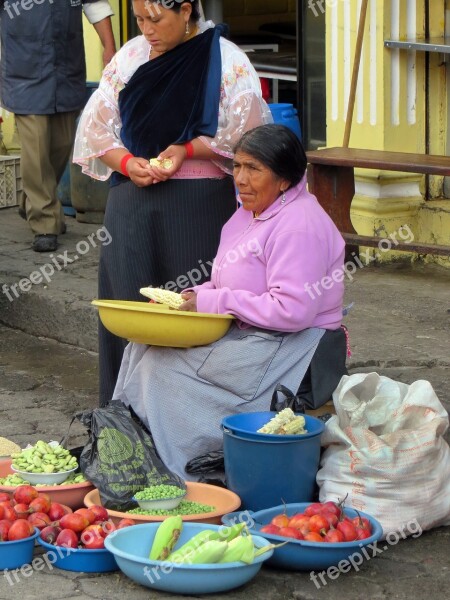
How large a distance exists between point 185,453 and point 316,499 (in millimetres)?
477

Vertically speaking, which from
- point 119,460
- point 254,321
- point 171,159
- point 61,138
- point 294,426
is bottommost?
point 119,460

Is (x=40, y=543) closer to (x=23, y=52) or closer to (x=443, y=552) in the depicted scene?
(x=443, y=552)

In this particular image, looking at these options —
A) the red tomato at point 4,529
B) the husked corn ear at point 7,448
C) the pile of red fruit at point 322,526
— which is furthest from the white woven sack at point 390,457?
the husked corn ear at point 7,448

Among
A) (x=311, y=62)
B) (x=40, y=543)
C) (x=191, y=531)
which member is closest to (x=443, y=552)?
(x=191, y=531)

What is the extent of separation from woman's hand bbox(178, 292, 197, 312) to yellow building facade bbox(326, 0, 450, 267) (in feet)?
9.12

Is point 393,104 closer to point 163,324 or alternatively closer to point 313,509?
point 163,324

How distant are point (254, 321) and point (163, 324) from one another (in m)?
0.30

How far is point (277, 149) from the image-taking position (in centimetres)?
426

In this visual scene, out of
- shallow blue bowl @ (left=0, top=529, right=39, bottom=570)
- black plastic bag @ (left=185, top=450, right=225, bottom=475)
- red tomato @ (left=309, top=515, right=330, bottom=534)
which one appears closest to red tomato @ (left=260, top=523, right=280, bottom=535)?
red tomato @ (left=309, top=515, right=330, bottom=534)

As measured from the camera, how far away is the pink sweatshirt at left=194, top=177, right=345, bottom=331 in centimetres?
418

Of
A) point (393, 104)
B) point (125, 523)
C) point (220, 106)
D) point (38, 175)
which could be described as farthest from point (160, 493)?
point (38, 175)

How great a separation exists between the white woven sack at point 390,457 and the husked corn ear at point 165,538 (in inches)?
24.5

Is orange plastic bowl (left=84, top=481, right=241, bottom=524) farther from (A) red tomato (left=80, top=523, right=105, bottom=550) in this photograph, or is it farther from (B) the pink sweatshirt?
(B) the pink sweatshirt

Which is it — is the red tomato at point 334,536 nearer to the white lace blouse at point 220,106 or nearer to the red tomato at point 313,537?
the red tomato at point 313,537
